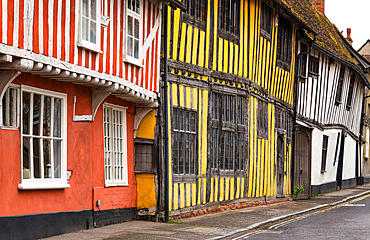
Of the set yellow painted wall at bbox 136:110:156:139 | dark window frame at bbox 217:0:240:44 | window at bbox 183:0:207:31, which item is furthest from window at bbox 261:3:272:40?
yellow painted wall at bbox 136:110:156:139

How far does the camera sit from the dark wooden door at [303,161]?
21875mm

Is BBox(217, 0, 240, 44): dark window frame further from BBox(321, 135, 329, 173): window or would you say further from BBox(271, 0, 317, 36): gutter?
BBox(321, 135, 329, 173): window

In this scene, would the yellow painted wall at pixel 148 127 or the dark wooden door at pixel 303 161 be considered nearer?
the yellow painted wall at pixel 148 127

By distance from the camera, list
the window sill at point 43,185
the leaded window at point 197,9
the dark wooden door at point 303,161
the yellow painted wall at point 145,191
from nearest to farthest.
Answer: the window sill at point 43,185 → the yellow painted wall at point 145,191 → the leaded window at point 197,9 → the dark wooden door at point 303,161

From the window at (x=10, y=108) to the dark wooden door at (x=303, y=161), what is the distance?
1507 cm

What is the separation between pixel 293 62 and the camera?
2097cm

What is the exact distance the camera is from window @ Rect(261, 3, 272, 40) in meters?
17.6

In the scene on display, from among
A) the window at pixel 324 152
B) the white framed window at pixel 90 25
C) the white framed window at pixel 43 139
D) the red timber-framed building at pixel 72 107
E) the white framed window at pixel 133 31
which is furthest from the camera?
the window at pixel 324 152

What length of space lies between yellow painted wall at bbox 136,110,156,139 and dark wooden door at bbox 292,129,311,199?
10839mm

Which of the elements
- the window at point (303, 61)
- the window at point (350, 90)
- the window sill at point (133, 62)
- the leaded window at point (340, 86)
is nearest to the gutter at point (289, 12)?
the window at point (303, 61)

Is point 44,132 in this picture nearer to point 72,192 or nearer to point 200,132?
point 72,192

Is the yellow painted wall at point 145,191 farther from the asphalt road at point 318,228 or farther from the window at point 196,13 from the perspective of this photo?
the window at point 196,13

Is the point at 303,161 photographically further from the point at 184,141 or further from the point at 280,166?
the point at 184,141

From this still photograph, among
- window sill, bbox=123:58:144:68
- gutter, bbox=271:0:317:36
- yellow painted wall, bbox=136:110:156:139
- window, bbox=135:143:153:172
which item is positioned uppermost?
gutter, bbox=271:0:317:36
